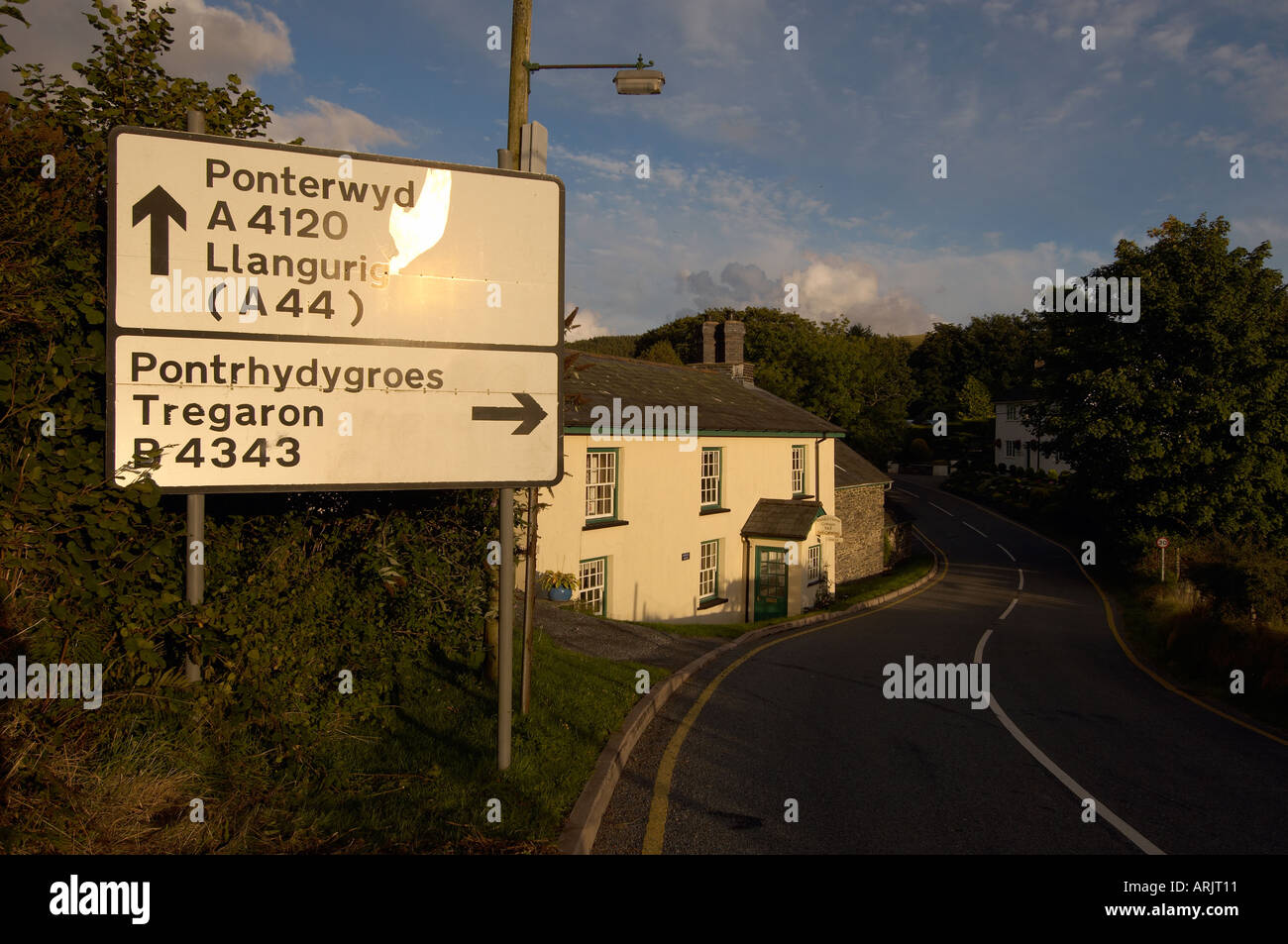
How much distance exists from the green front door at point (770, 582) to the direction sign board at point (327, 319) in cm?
1900

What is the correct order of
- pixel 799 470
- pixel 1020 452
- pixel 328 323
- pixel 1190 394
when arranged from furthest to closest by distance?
pixel 1020 452
pixel 1190 394
pixel 799 470
pixel 328 323

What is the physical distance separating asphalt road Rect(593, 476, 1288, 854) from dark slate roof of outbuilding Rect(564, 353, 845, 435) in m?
8.37

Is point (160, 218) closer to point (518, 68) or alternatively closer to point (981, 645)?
point (518, 68)

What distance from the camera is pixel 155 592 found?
207 inches

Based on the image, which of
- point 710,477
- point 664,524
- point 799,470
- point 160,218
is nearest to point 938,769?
point 160,218

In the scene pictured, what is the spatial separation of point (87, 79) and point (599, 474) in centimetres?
A: 1300

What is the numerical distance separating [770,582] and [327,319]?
20.4m

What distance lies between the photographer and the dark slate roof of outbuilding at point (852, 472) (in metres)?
34.5

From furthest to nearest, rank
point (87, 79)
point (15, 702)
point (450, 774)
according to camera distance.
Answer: point (87, 79) < point (450, 774) < point (15, 702)

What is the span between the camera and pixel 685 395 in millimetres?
24312

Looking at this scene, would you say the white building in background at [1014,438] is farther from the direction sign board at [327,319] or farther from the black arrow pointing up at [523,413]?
the direction sign board at [327,319]
